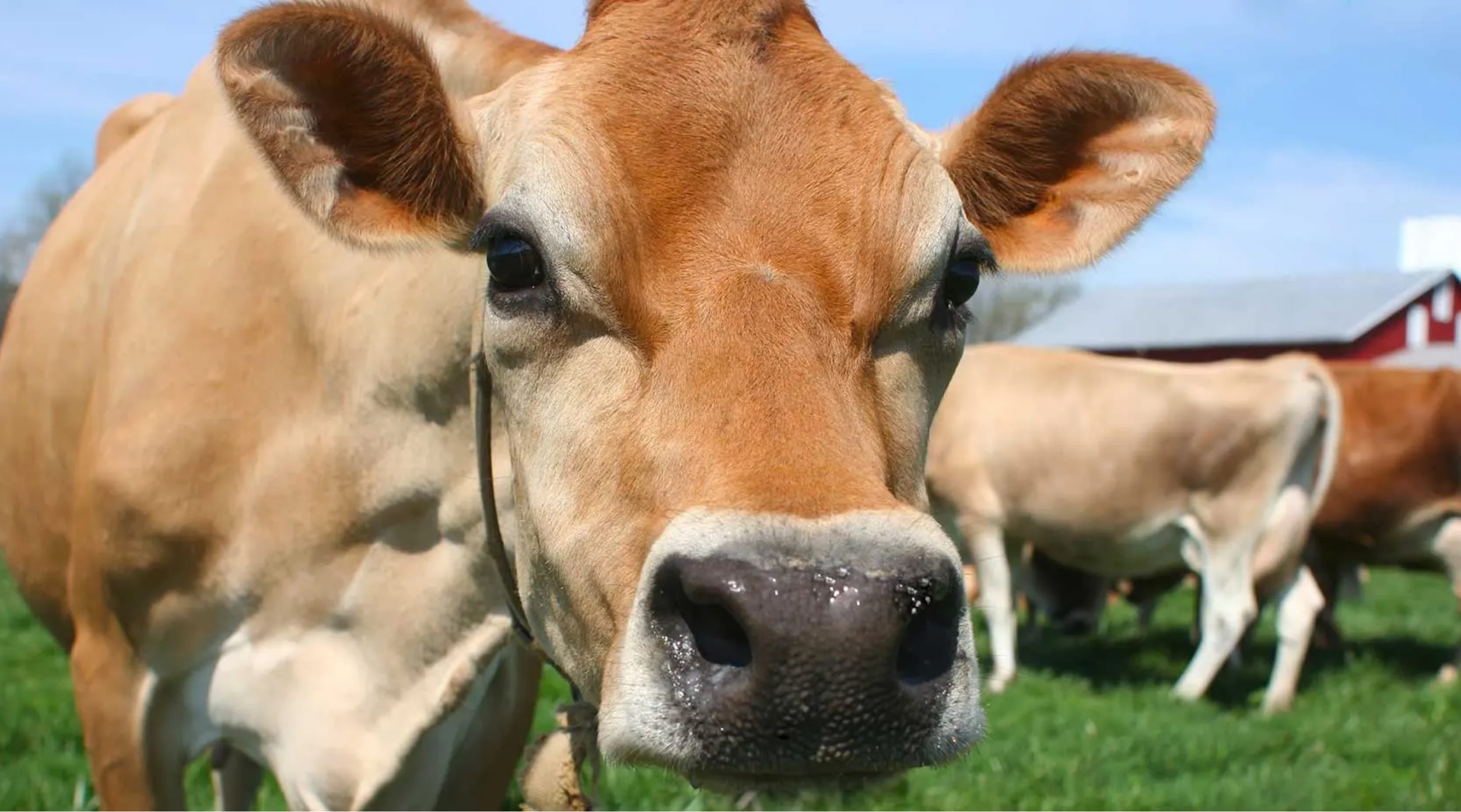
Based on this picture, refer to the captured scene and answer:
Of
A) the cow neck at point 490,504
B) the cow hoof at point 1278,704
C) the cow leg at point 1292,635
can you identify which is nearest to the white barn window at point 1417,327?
the cow leg at point 1292,635

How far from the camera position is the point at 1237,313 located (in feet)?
119

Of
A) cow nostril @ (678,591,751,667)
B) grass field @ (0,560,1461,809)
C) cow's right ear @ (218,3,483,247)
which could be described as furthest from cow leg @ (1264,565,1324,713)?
cow nostril @ (678,591,751,667)

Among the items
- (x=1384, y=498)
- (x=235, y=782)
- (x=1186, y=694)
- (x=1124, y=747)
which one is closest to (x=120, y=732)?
(x=235, y=782)

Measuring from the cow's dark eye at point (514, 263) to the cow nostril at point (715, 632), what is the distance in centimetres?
69

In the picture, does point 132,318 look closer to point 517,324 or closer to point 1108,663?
point 517,324

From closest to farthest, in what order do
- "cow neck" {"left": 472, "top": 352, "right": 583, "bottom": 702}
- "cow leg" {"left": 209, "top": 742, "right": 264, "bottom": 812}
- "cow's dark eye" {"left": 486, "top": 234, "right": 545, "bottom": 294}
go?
"cow's dark eye" {"left": 486, "top": 234, "right": 545, "bottom": 294} → "cow neck" {"left": 472, "top": 352, "right": 583, "bottom": 702} → "cow leg" {"left": 209, "top": 742, "right": 264, "bottom": 812}

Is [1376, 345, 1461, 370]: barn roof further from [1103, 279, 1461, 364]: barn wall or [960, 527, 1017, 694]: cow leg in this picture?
[960, 527, 1017, 694]: cow leg

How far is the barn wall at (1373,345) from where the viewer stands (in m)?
33.2

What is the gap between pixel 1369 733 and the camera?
21.1ft

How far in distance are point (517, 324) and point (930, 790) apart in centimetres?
327

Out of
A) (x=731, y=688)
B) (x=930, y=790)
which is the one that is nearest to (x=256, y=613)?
(x=731, y=688)

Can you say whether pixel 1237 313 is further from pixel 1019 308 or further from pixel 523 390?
pixel 523 390

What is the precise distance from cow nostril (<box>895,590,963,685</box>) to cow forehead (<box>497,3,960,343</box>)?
17.9 inches

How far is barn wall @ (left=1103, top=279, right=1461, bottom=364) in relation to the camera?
33156mm
